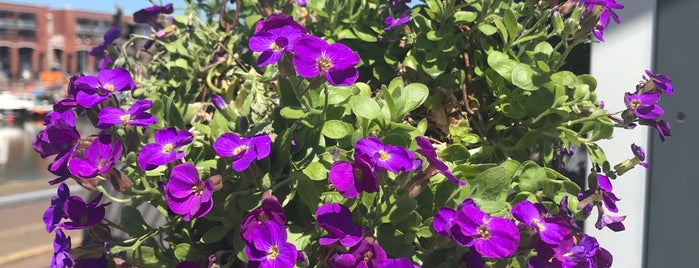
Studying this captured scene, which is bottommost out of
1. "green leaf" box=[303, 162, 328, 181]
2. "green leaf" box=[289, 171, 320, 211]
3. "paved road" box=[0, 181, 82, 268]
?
"paved road" box=[0, 181, 82, 268]

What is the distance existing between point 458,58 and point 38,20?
159 ft

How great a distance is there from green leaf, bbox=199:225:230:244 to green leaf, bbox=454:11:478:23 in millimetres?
445

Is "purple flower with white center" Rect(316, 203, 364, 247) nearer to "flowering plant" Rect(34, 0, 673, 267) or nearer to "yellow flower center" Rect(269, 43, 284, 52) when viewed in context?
"flowering plant" Rect(34, 0, 673, 267)

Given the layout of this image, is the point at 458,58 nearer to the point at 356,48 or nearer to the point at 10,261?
the point at 356,48

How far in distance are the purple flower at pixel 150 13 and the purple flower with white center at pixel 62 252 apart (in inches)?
20.0

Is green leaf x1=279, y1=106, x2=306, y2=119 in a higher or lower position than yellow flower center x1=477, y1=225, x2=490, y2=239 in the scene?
higher

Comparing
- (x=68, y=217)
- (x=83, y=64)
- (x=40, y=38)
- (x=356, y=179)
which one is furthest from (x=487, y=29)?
(x=40, y=38)

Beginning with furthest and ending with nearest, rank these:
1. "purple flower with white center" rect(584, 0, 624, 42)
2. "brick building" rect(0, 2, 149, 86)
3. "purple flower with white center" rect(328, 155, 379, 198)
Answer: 1. "brick building" rect(0, 2, 149, 86)
2. "purple flower with white center" rect(584, 0, 624, 42)
3. "purple flower with white center" rect(328, 155, 379, 198)

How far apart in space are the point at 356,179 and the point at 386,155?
38mm

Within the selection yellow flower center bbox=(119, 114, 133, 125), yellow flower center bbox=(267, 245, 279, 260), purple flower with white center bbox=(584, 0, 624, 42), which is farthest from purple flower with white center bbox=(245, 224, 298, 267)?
purple flower with white center bbox=(584, 0, 624, 42)

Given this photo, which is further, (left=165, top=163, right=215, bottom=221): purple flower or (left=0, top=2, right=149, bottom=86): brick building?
(left=0, top=2, right=149, bottom=86): brick building

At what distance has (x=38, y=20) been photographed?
4231cm

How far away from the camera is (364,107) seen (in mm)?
641

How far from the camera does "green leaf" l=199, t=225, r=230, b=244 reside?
0.67 metres
